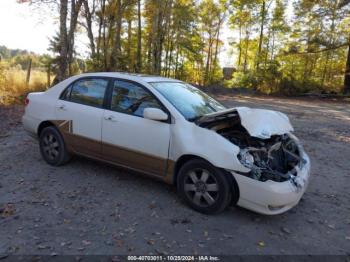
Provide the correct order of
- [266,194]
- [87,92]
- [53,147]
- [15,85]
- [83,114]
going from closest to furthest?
[266,194] → [83,114] → [87,92] → [53,147] → [15,85]

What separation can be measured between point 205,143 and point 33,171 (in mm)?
3068

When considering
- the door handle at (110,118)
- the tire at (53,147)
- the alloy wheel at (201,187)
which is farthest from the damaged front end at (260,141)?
the tire at (53,147)

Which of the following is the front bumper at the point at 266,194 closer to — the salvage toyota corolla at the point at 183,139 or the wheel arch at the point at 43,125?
the salvage toyota corolla at the point at 183,139

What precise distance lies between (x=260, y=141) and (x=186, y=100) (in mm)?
1242

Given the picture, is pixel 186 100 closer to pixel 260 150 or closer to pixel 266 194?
pixel 260 150

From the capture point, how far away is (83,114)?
16.8 feet

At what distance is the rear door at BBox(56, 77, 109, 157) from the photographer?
5.03 meters

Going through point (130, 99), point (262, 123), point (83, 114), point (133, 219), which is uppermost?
point (130, 99)

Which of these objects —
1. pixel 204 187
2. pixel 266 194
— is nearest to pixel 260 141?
pixel 266 194

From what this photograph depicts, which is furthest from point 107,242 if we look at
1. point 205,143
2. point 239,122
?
point 239,122

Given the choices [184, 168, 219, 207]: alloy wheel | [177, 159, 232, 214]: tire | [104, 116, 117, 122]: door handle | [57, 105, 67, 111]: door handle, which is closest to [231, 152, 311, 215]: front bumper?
[177, 159, 232, 214]: tire

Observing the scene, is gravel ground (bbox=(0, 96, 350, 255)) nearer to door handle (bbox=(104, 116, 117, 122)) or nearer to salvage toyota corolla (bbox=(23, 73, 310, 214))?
salvage toyota corolla (bbox=(23, 73, 310, 214))

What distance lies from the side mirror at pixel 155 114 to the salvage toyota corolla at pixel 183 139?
0.5 inches

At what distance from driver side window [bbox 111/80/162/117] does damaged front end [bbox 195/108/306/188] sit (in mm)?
803
